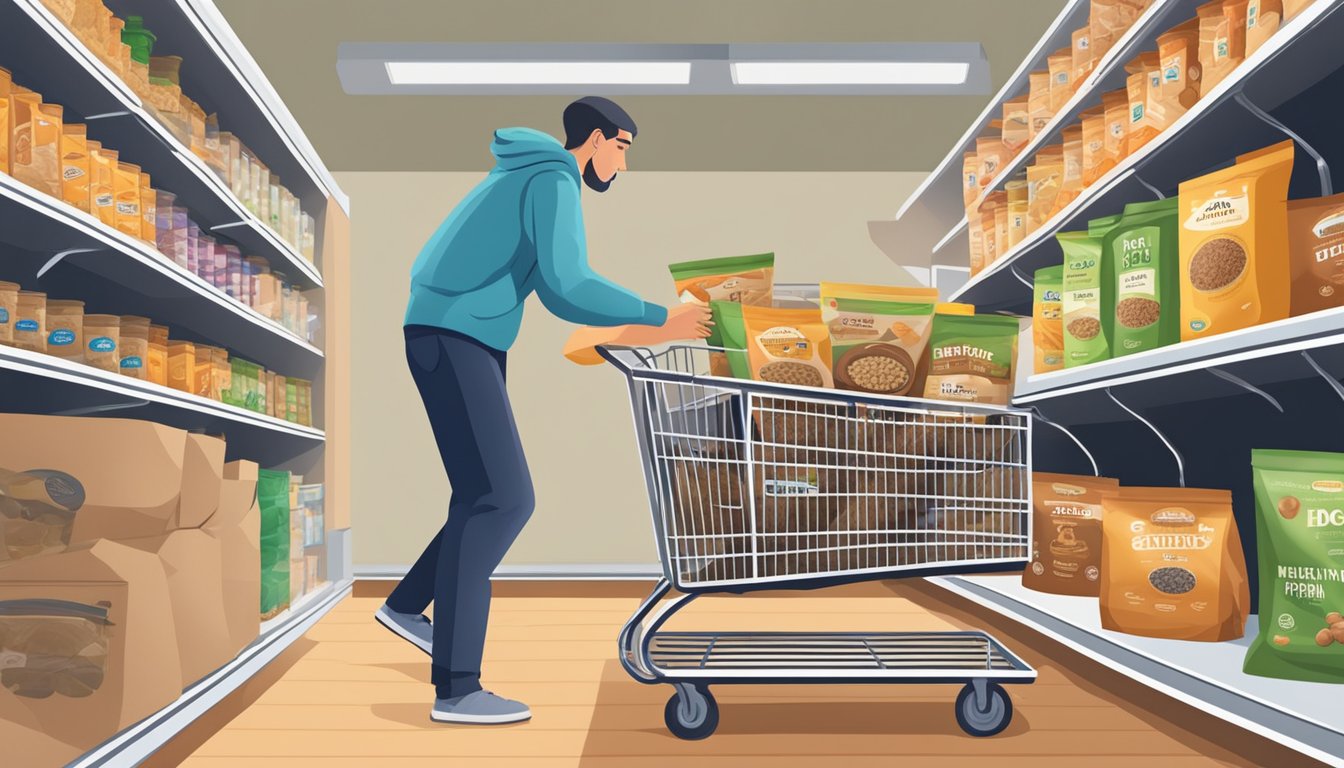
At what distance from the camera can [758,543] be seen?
6.78 feet

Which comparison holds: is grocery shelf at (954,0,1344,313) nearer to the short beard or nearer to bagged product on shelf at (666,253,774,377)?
bagged product on shelf at (666,253,774,377)

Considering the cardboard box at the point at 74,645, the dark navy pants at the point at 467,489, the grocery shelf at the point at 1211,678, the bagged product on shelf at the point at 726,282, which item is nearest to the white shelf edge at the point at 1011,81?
the bagged product on shelf at the point at 726,282

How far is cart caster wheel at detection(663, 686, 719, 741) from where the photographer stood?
2.07m

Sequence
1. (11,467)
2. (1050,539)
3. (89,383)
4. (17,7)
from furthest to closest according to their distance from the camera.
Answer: (1050,539), (89,383), (17,7), (11,467)

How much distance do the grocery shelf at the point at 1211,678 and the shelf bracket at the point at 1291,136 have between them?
101 centimetres

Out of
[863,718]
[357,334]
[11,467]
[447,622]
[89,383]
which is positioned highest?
[357,334]

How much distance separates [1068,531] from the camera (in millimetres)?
2738

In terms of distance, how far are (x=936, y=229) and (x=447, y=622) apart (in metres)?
3.54

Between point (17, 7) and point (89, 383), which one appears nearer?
point (17, 7)

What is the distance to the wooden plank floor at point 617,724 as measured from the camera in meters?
1.92

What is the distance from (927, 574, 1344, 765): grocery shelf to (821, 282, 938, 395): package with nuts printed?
769 millimetres

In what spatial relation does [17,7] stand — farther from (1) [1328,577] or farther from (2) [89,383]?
(1) [1328,577]

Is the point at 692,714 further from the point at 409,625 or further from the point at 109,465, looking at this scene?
the point at 109,465

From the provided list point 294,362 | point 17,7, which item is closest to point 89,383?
point 17,7
